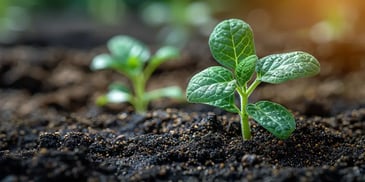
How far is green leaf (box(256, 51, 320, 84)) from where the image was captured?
1687 mm

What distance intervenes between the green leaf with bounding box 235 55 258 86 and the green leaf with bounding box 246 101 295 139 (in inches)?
3.2

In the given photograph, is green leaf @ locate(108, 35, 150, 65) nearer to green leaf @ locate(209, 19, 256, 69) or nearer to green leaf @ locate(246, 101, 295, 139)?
green leaf @ locate(209, 19, 256, 69)

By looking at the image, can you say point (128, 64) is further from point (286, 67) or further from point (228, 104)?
point (286, 67)

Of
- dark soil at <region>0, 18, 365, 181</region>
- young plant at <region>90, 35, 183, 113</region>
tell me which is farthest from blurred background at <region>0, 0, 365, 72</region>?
young plant at <region>90, 35, 183, 113</region>

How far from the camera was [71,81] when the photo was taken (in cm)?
359

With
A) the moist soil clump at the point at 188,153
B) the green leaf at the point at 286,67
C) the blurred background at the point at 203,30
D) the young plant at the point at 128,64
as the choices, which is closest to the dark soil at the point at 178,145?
the moist soil clump at the point at 188,153

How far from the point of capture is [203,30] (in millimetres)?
4934

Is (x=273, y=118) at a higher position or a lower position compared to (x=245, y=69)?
lower

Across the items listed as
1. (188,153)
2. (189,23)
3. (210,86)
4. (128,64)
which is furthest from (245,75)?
(189,23)

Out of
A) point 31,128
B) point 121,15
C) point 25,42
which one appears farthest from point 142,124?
point 121,15

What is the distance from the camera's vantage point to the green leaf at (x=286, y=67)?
5.53ft

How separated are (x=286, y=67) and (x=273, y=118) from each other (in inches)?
6.0

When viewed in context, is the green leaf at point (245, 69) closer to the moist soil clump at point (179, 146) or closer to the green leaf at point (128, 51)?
the moist soil clump at point (179, 146)

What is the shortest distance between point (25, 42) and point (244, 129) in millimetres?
3520
